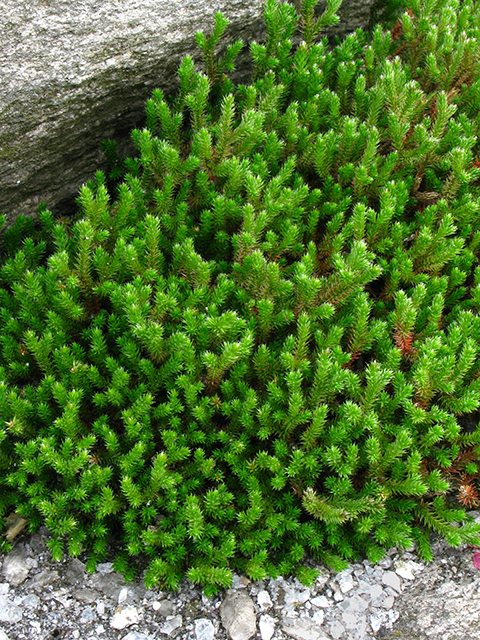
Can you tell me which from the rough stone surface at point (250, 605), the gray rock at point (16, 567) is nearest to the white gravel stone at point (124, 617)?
the rough stone surface at point (250, 605)

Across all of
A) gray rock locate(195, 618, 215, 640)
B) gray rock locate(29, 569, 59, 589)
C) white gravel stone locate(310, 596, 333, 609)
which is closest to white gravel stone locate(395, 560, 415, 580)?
white gravel stone locate(310, 596, 333, 609)

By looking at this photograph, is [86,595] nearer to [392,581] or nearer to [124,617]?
[124,617]

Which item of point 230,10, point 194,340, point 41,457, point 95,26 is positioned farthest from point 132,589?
point 230,10

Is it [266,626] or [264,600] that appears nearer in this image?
[266,626]

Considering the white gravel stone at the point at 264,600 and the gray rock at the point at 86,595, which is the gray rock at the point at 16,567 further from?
the white gravel stone at the point at 264,600

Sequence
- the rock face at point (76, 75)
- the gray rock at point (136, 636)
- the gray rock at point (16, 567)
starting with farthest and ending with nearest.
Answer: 1. the rock face at point (76, 75)
2. the gray rock at point (16, 567)
3. the gray rock at point (136, 636)

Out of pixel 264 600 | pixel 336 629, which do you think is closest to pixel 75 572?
pixel 264 600
